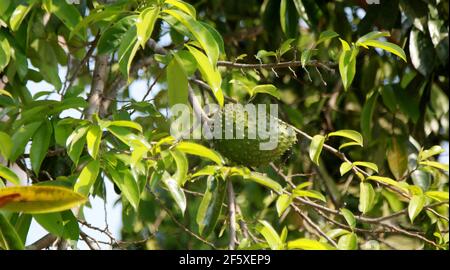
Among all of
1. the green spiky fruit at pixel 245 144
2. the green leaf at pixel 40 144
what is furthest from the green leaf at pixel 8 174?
the green spiky fruit at pixel 245 144

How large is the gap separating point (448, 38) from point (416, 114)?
0.28 metres

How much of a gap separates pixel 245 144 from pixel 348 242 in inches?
12.5

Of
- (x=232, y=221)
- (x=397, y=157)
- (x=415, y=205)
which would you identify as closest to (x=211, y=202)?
(x=232, y=221)

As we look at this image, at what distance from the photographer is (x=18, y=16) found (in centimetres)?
194

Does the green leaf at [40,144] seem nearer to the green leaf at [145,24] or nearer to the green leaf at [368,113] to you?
the green leaf at [145,24]

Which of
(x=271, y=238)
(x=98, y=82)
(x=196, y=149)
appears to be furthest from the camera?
(x=98, y=82)

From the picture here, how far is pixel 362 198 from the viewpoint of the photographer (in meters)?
1.99

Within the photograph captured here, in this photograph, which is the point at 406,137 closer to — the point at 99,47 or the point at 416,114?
the point at 416,114

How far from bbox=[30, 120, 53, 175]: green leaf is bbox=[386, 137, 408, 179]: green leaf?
1271mm

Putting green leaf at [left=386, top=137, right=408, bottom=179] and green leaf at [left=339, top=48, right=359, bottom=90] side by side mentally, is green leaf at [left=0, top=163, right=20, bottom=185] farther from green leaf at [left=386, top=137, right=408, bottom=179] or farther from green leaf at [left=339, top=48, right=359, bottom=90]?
green leaf at [left=386, top=137, right=408, bottom=179]

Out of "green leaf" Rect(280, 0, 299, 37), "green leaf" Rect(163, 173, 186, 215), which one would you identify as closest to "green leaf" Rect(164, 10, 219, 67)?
"green leaf" Rect(163, 173, 186, 215)

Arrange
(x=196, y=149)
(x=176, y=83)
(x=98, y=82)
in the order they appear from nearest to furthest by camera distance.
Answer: (x=196, y=149), (x=176, y=83), (x=98, y=82)

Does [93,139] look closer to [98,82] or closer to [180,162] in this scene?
[180,162]
